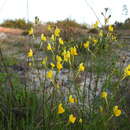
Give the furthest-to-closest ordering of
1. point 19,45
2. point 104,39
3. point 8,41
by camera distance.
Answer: point 8,41 < point 19,45 < point 104,39

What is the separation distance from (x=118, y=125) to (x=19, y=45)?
185 inches

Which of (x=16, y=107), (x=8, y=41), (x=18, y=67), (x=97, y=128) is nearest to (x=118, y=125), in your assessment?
(x=97, y=128)

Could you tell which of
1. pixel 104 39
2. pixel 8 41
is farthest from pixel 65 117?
pixel 8 41

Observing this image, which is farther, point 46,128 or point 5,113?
point 5,113

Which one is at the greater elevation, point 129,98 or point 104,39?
point 104,39

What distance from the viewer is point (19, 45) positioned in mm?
6520

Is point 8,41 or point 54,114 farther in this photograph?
point 8,41

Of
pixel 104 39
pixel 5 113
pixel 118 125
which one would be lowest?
pixel 118 125

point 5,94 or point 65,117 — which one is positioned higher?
point 5,94

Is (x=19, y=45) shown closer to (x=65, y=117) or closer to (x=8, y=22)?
(x=65, y=117)

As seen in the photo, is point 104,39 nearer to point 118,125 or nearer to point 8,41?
point 118,125

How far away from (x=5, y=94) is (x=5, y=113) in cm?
13

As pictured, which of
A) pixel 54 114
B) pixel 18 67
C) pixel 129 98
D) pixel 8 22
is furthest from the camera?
pixel 8 22

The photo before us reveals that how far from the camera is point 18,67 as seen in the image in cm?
392
